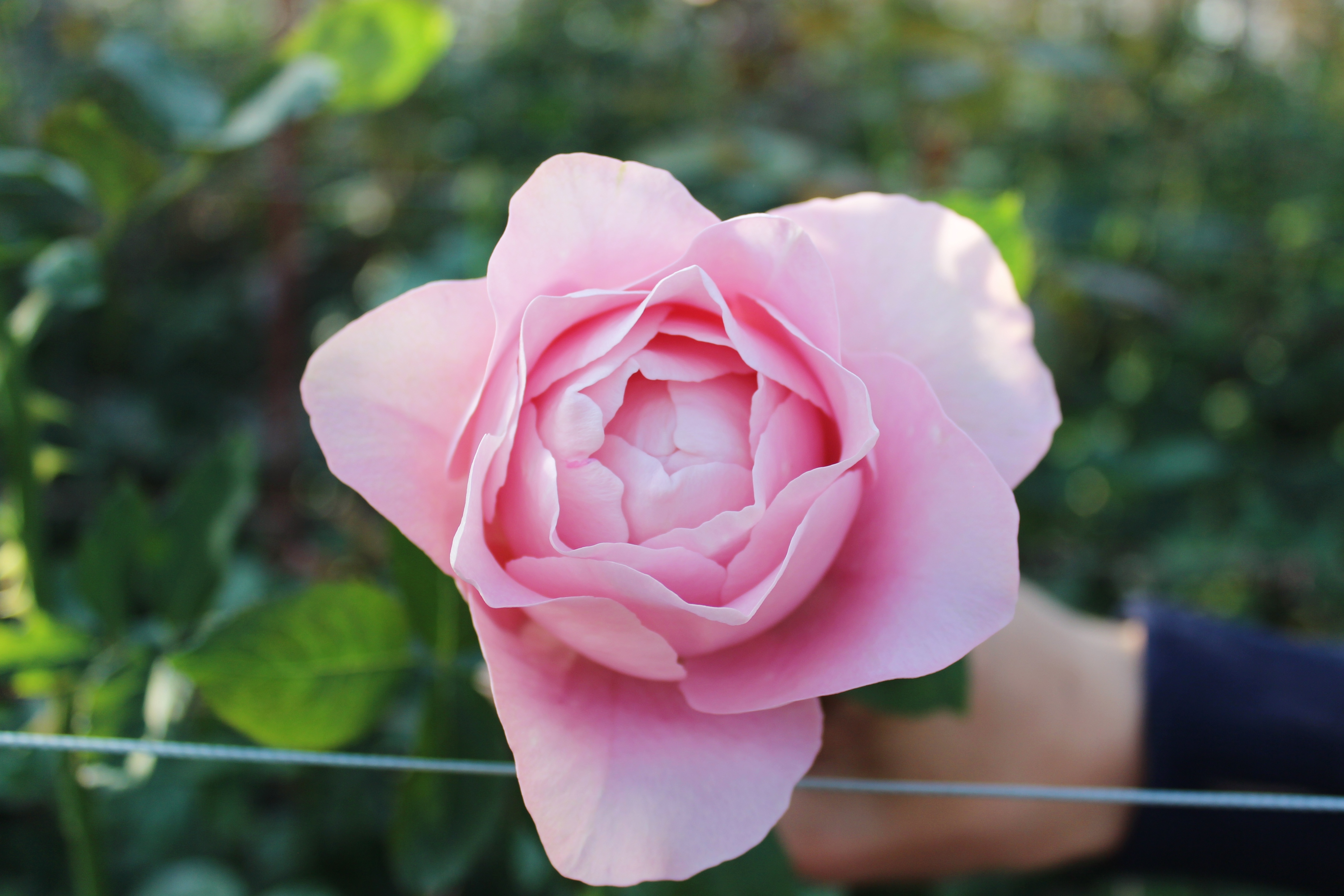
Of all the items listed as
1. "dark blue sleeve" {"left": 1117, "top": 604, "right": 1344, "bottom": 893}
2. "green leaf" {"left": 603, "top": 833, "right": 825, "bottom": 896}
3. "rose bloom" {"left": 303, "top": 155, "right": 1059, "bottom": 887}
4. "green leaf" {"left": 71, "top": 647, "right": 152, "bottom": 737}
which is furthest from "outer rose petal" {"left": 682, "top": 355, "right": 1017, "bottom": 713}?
"dark blue sleeve" {"left": 1117, "top": 604, "right": 1344, "bottom": 893}

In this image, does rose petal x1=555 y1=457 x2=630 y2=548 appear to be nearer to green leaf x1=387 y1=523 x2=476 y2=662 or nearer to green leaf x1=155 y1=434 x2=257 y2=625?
green leaf x1=387 y1=523 x2=476 y2=662

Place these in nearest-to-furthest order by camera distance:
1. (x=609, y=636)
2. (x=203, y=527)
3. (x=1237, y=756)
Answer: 1. (x=609, y=636)
2. (x=203, y=527)
3. (x=1237, y=756)

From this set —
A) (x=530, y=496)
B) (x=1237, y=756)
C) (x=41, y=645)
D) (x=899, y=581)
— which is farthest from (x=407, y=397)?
(x=1237, y=756)

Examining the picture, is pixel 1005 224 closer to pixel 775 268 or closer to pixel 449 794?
pixel 775 268

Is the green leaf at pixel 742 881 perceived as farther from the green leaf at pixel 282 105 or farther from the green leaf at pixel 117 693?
the green leaf at pixel 282 105

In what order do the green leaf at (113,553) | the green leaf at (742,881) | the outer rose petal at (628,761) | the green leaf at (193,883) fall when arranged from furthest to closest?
the green leaf at (193,883), the green leaf at (113,553), the green leaf at (742,881), the outer rose petal at (628,761)

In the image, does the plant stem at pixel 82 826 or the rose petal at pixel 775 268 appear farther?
the plant stem at pixel 82 826

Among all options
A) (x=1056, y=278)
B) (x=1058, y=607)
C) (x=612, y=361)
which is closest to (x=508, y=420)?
(x=612, y=361)

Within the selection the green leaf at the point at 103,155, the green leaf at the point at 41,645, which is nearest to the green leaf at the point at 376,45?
the green leaf at the point at 103,155
